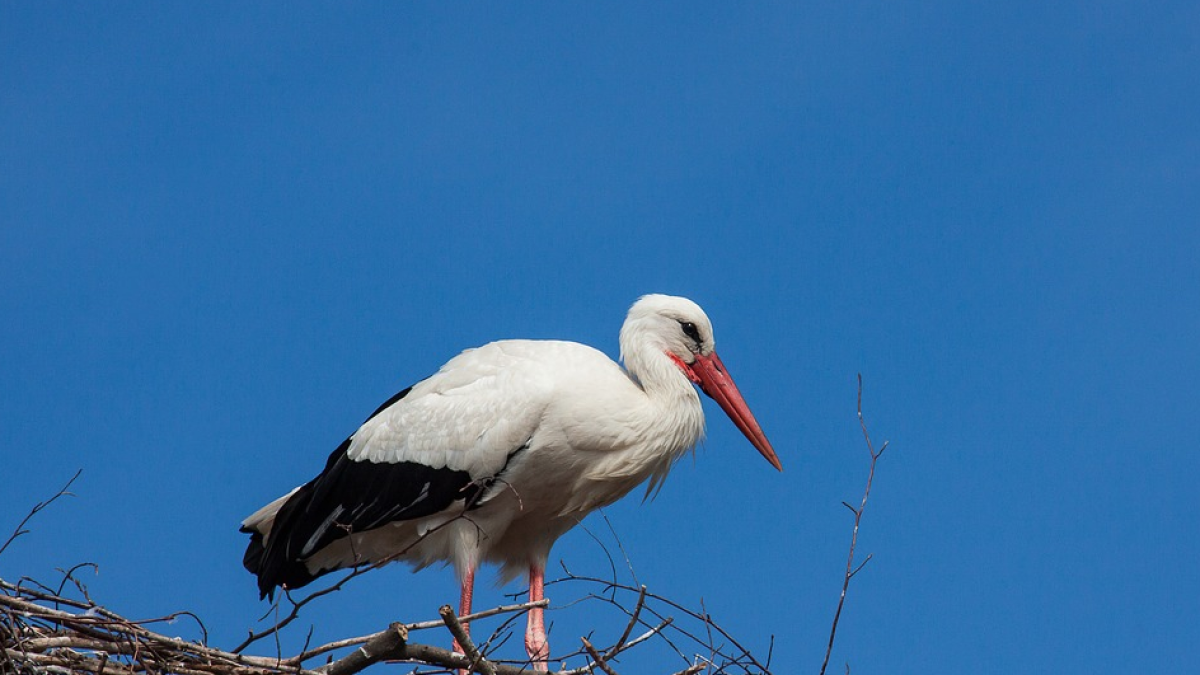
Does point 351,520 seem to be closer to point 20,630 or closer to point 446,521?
point 446,521

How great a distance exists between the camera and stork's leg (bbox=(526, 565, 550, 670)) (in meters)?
6.81

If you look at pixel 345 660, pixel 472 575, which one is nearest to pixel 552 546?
pixel 472 575

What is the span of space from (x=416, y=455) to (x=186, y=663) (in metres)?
1.63

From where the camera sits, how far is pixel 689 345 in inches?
284

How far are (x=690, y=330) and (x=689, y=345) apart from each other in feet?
0.21

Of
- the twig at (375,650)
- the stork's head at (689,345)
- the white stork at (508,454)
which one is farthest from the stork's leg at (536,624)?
the twig at (375,650)

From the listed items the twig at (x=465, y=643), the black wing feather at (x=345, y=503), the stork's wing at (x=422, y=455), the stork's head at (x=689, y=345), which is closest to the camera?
the twig at (x=465, y=643)

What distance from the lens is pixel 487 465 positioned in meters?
6.66

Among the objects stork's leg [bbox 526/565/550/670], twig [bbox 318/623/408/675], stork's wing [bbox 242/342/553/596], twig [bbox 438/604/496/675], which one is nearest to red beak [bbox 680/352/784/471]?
stork's wing [bbox 242/342/553/596]

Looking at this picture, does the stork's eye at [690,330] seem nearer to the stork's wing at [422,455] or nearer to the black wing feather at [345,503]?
the stork's wing at [422,455]

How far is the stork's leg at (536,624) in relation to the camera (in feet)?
22.4

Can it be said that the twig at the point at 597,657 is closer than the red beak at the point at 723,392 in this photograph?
Yes

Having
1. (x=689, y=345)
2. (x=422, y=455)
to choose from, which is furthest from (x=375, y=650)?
(x=689, y=345)

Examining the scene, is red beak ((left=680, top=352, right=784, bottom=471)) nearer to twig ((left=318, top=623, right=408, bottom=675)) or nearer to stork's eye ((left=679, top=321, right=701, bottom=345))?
stork's eye ((left=679, top=321, right=701, bottom=345))
